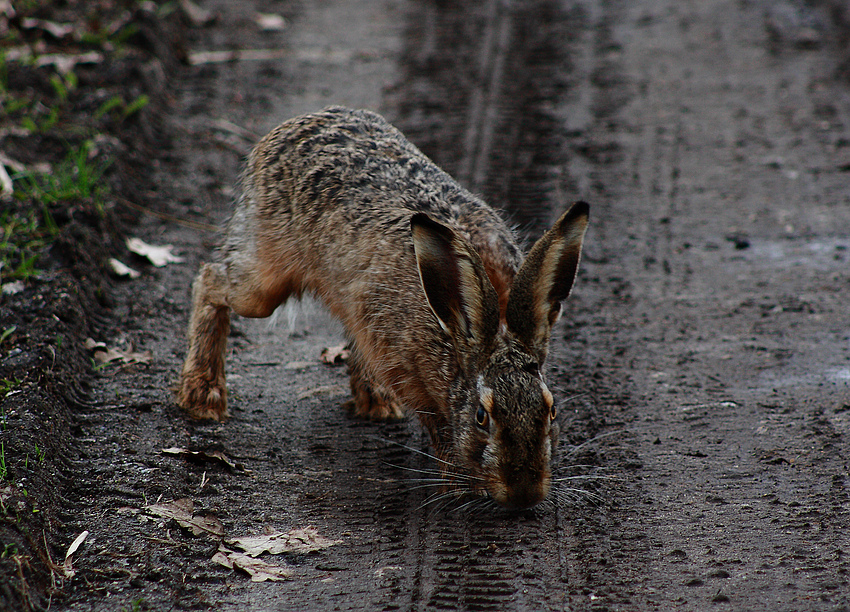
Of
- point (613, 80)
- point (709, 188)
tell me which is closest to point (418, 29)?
point (613, 80)

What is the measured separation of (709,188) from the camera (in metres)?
7.12

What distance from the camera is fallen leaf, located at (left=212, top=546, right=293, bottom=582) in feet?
11.9

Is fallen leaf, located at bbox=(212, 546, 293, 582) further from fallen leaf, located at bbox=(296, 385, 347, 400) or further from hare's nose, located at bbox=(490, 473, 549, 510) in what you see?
fallen leaf, located at bbox=(296, 385, 347, 400)

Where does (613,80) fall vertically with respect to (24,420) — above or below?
above

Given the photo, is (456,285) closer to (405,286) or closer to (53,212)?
(405,286)

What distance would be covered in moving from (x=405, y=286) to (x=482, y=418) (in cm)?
87

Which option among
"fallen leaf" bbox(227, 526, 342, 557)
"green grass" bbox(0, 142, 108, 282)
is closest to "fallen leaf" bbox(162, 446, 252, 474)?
"fallen leaf" bbox(227, 526, 342, 557)

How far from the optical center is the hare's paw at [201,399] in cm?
482

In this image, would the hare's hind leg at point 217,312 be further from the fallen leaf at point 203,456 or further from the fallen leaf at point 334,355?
the fallen leaf at point 334,355

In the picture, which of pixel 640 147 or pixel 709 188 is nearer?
pixel 709 188

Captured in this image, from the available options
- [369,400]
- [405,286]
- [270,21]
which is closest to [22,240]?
[369,400]

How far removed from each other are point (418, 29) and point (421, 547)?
7356 mm

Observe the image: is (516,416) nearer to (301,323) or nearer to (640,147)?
(301,323)

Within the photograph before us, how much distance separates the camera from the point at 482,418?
3.80 meters
